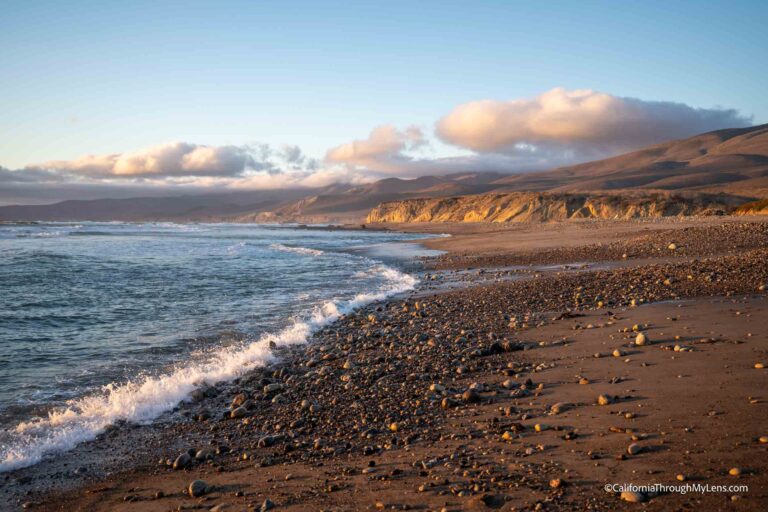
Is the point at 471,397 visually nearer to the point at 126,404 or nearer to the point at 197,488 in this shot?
the point at 197,488

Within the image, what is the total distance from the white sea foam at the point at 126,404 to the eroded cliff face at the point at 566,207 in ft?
223

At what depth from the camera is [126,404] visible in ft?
25.6

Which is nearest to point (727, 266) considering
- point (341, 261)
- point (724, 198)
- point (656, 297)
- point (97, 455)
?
point (656, 297)

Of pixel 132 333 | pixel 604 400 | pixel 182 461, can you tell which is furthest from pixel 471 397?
pixel 132 333

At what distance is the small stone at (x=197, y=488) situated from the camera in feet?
16.4

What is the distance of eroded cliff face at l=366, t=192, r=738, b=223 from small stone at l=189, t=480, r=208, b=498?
71410 millimetres

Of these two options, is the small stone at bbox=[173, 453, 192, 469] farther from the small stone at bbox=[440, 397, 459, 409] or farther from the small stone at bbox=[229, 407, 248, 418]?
the small stone at bbox=[440, 397, 459, 409]

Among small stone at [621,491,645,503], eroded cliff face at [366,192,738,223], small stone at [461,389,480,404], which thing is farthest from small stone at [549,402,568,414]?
eroded cliff face at [366,192,738,223]

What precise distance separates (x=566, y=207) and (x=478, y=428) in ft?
319

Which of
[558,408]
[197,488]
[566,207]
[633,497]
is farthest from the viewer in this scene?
[566,207]

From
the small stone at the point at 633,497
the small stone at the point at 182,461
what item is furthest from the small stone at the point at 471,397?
the small stone at the point at 182,461

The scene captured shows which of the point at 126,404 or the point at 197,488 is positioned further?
the point at 126,404

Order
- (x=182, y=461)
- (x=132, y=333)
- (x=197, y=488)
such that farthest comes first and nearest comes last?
1. (x=132, y=333)
2. (x=182, y=461)
3. (x=197, y=488)

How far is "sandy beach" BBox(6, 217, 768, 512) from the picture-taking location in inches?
171
